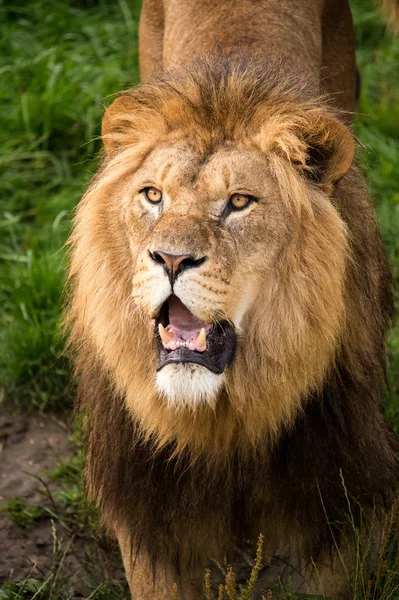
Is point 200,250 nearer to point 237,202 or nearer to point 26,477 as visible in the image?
point 237,202

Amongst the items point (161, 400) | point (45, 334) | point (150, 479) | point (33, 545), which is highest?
point (161, 400)

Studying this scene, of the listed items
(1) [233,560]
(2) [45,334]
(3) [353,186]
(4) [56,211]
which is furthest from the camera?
(4) [56,211]

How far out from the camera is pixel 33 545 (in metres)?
4.38

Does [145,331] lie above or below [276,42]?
below

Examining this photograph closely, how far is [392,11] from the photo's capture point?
5.34 m

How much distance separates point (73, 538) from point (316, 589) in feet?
3.79

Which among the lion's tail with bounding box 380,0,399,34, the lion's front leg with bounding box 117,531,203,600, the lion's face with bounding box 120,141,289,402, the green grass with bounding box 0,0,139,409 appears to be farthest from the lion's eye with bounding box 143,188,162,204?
the lion's tail with bounding box 380,0,399,34

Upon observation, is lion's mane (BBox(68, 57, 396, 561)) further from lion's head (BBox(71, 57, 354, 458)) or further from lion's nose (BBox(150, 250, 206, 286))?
lion's nose (BBox(150, 250, 206, 286))

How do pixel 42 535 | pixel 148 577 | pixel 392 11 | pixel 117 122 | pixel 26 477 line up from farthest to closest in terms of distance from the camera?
Result: 1. pixel 392 11
2. pixel 26 477
3. pixel 42 535
4. pixel 148 577
5. pixel 117 122

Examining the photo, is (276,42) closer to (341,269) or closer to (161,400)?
(341,269)

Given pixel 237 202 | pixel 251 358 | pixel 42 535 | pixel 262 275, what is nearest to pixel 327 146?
pixel 237 202

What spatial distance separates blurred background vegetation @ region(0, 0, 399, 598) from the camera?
17.3 feet

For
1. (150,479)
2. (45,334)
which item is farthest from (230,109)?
(45,334)

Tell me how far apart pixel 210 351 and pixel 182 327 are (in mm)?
107
